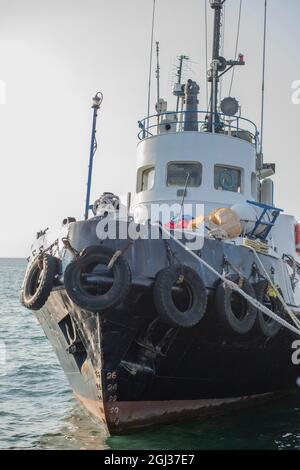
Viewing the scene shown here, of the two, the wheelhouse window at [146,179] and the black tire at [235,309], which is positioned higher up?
the wheelhouse window at [146,179]

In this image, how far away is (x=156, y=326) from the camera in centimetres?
871

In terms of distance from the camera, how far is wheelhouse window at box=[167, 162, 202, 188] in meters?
12.5

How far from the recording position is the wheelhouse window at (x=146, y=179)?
1307 cm

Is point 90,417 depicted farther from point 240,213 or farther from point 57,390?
point 240,213

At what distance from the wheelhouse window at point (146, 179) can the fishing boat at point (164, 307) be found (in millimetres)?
1284

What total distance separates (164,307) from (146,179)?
582cm

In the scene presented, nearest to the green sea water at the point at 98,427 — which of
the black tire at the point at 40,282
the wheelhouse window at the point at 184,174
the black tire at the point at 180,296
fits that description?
the black tire at the point at 180,296

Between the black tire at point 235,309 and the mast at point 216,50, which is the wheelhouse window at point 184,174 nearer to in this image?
the mast at point 216,50

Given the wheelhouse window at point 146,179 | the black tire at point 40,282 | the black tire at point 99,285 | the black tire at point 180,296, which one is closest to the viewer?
the black tire at point 99,285

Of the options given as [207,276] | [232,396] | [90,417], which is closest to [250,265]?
[207,276]

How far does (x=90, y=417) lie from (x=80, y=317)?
2856 millimetres

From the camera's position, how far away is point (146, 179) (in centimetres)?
1334

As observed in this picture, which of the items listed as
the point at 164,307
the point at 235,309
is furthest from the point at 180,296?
the point at 235,309

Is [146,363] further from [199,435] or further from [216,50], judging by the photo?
[216,50]
